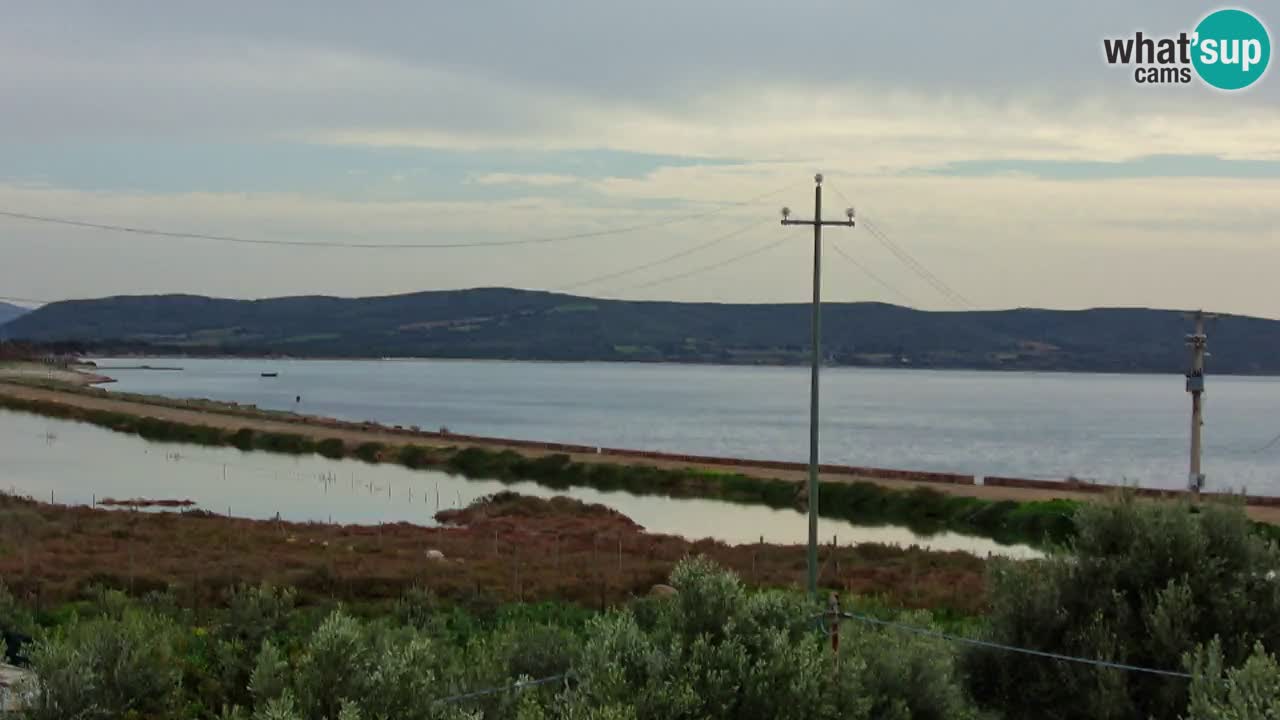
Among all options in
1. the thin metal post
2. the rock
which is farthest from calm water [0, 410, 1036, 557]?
the rock

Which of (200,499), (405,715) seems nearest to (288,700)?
(405,715)

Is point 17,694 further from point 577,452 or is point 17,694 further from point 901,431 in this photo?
point 901,431

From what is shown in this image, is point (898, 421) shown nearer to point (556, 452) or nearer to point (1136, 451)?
point (1136, 451)

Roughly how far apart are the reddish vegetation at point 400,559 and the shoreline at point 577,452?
9961mm

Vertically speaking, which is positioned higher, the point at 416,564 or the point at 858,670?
the point at 858,670

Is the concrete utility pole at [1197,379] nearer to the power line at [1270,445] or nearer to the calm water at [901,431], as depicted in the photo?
the calm water at [901,431]

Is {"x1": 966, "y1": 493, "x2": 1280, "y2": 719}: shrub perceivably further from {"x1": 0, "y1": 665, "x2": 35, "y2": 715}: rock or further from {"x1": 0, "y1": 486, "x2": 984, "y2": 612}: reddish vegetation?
{"x1": 0, "y1": 486, "x2": 984, "y2": 612}: reddish vegetation

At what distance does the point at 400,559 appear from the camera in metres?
35.8

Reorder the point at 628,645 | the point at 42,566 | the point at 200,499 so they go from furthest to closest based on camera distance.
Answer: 1. the point at 200,499
2. the point at 42,566
3. the point at 628,645

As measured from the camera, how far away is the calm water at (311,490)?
2133 inches

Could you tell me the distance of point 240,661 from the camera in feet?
52.1

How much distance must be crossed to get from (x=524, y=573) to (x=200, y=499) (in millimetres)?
31964

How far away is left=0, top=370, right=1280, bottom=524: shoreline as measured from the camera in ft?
210

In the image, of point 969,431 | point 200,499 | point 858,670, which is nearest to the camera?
A: point 858,670
